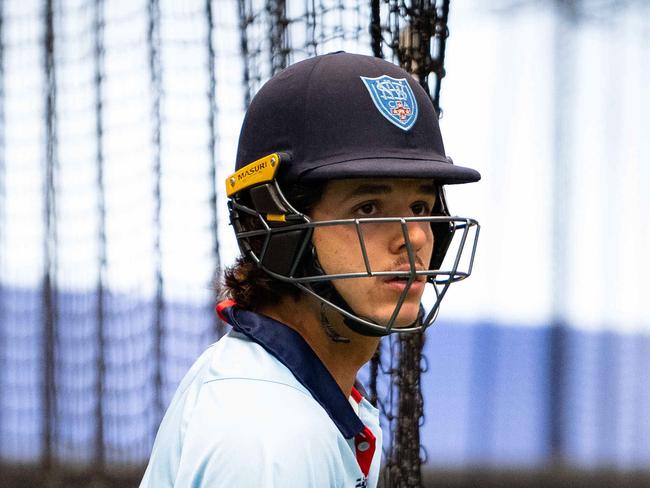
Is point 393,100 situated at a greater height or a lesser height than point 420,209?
greater

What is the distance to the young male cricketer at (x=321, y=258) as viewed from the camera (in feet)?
3.52

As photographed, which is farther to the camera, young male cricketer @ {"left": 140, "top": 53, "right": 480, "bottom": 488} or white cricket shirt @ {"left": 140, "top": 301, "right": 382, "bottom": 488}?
young male cricketer @ {"left": 140, "top": 53, "right": 480, "bottom": 488}

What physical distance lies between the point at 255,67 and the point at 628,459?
11.5ft

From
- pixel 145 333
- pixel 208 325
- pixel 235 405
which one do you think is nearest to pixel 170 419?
pixel 235 405

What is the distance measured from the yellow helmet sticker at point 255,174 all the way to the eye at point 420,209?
0.63 feet

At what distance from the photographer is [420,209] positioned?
1263 millimetres

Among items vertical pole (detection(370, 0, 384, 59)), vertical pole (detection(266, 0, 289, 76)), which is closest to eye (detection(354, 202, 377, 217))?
vertical pole (detection(370, 0, 384, 59))

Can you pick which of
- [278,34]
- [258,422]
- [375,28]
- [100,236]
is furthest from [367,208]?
[100,236]

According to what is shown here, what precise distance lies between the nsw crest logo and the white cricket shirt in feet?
1.08

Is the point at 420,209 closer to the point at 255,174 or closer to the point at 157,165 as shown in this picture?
the point at 255,174

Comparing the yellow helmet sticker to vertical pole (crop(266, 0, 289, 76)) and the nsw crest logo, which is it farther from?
vertical pole (crop(266, 0, 289, 76))

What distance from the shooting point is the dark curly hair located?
1239 mm

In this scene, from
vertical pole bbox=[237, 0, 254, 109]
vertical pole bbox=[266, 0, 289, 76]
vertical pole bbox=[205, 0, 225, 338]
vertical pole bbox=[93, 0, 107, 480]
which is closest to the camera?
vertical pole bbox=[266, 0, 289, 76]

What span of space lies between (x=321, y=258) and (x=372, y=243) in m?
0.08
